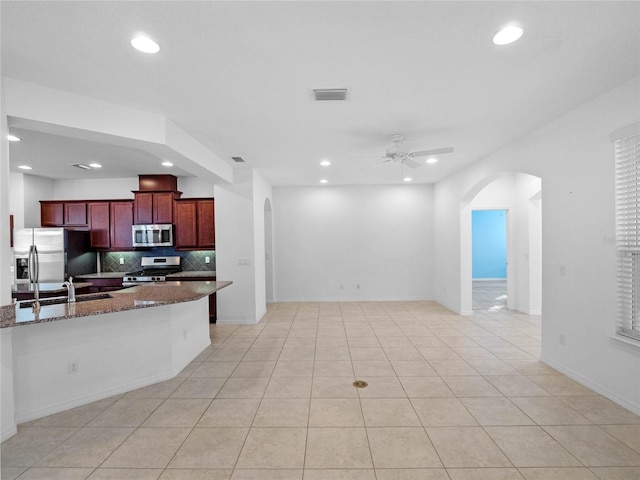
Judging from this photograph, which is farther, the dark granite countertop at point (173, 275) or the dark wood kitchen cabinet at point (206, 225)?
the dark wood kitchen cabinet at point (206, 225)

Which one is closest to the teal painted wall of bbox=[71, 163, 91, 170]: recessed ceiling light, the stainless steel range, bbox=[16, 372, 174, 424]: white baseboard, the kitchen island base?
the stainless steel range

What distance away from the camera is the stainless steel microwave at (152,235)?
230 inches

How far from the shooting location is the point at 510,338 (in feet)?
14.9

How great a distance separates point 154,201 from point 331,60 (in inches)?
199

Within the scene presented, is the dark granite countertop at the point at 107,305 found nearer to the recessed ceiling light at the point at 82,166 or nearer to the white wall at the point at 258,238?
the white wall at the point at 258,238

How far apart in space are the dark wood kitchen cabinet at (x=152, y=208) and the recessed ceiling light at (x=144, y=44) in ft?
14.1

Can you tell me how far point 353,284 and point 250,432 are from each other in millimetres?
5228

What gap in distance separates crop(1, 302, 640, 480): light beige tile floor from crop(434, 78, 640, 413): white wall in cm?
29

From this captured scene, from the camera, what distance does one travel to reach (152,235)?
5852 millimetres

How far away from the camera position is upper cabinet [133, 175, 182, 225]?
5941mm

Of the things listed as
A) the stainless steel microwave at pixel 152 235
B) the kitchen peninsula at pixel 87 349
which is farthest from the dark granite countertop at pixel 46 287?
the kitchen peninsula at pixel 87 349

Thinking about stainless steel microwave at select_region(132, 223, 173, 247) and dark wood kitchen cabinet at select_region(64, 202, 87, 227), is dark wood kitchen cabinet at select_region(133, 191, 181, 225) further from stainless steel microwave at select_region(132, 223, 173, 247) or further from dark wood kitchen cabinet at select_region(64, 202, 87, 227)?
dark wood kitchen cabinet at select_region(64, 202, 87, 227)

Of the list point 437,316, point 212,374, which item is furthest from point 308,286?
point 212,374

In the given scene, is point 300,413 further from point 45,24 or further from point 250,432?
point 45,24
